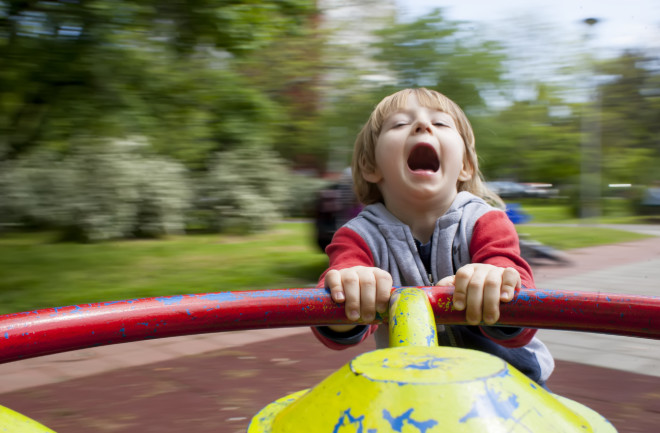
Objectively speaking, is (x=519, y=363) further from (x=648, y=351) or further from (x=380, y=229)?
(x=648, y=351)

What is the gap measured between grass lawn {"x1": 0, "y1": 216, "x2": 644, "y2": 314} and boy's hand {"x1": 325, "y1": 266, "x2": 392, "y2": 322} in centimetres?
467

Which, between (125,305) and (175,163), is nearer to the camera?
(125,305)

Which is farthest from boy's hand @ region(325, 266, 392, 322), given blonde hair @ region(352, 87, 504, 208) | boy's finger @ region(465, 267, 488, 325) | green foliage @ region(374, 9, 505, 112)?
green foliage @ region(374, 9, 505, 112)

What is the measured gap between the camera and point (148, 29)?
20.3 feet

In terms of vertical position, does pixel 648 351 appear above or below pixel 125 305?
below

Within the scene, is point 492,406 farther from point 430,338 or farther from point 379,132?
point 379,132

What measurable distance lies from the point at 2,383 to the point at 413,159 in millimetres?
2841

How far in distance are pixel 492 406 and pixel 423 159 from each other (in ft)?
2.62

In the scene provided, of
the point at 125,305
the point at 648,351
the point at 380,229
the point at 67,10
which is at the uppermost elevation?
the point at 67,10

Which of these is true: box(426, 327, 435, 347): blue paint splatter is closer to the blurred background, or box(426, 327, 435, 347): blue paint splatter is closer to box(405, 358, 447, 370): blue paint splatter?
box(405, 358, 447, 370): blue paint splatter

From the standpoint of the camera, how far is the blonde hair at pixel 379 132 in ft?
4.41

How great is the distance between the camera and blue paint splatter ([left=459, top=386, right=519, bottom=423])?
0.48 meters

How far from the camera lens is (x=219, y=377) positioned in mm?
3258

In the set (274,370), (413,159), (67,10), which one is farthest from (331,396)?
(67,10)
